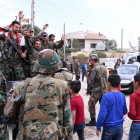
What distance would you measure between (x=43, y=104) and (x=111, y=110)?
133cm

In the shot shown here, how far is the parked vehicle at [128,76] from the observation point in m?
9.63

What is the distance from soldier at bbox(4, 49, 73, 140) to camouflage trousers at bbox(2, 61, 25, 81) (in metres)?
3.18

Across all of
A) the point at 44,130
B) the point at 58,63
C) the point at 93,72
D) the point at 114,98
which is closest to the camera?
the point at 44,130

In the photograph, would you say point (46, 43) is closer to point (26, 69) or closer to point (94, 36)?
point (26, 69)

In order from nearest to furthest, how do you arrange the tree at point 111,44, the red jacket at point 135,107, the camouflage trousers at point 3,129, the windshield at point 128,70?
the camouflage trousers at point 3,129 → the red jacket at point 135,107 → the windshield at point 128,70 → the tree at point 111,44

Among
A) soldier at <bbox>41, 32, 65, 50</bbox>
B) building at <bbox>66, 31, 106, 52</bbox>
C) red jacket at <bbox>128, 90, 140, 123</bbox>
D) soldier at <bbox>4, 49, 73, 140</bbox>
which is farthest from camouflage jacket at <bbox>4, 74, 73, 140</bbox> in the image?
building at <bbox>66, 31, 106, 52</bbox>

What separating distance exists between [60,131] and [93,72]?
119 inches

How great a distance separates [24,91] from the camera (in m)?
1.99

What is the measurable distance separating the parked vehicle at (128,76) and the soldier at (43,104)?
26.4 ft

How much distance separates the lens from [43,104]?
1950 mm

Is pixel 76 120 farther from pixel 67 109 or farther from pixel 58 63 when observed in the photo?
pixel 58 63

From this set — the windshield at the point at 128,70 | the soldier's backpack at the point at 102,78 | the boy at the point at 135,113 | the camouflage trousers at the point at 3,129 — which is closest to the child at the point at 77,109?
the boy at the point at 135,113

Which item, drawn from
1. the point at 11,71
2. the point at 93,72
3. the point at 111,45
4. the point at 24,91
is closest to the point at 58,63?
the point at 24,91

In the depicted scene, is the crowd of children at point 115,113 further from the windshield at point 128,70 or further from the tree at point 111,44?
the tree at point 111,44
